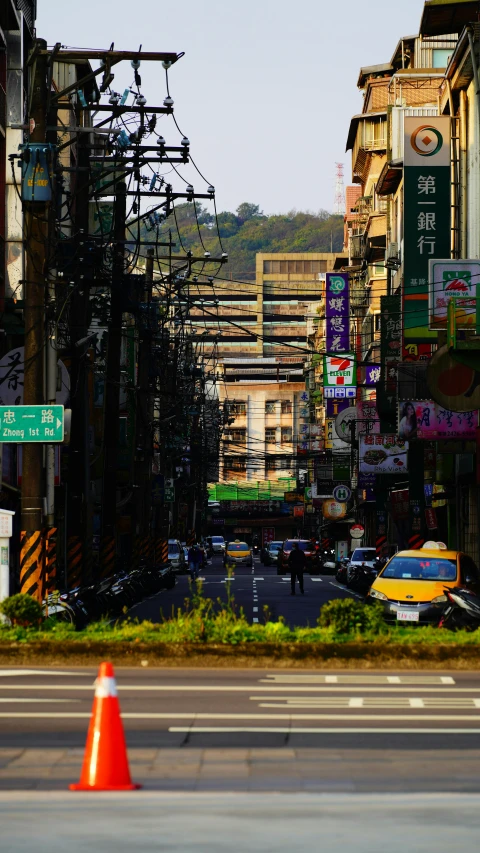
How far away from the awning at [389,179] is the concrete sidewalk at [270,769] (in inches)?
2193

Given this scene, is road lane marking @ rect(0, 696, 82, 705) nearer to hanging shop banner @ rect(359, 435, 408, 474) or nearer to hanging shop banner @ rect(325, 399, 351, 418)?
hanging shop banner @ rect(359, 435, 408, 474)

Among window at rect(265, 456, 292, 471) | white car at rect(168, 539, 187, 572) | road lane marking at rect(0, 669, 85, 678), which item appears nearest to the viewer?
road lane marking at rect(0, 669, 85, 678)

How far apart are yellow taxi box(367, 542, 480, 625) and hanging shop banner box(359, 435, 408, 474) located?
2861cm

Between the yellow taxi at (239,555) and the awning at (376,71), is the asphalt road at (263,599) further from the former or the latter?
the awning at (376,71)

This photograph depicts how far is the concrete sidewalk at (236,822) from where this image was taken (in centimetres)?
783

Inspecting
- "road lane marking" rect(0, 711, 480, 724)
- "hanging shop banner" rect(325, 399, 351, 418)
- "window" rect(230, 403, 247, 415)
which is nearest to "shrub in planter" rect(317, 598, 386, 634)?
"road lane marking" rect(0, 711, 480, 724)

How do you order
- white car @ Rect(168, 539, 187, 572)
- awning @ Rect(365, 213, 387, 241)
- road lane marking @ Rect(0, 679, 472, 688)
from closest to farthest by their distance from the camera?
1. road lane marking @ Rect(0, 679, 472, 688)
2. white car @ Rect(168, 539, 187, 572)
3. awning @ Rect(365, 213, 387, 241)

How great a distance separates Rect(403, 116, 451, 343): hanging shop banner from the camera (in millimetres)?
45375

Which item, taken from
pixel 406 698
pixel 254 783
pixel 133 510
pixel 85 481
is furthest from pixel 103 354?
pixel 254 783

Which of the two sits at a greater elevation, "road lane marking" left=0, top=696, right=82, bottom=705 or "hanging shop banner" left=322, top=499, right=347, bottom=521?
"road lane marking" left=0, top=696, right=82, bottom=705

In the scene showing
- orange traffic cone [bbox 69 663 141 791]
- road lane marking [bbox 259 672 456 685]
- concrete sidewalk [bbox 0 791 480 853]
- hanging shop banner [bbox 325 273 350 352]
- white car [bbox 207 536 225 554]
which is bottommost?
white car [bbox 207 536 225 554]

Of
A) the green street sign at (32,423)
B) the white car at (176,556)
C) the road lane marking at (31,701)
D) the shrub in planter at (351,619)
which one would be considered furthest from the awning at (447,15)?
the road lane marking at (31,701)

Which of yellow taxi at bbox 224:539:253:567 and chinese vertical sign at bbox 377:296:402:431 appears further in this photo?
yellow taxi at bbox 224:539:253:567

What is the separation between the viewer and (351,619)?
68.6ft
